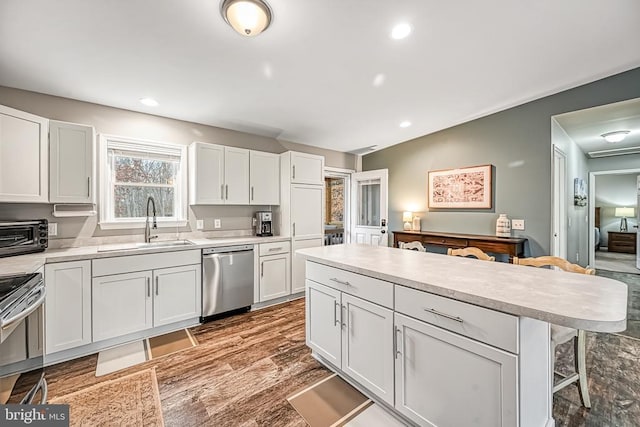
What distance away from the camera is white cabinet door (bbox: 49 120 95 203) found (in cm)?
245

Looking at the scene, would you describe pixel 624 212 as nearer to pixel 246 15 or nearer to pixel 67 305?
pixel 246 15

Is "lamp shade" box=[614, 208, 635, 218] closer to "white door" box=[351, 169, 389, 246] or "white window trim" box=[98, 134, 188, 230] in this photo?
"white door" box=[351, 169, 389, 246]

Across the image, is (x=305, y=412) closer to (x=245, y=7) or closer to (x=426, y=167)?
(x=245, y=7)

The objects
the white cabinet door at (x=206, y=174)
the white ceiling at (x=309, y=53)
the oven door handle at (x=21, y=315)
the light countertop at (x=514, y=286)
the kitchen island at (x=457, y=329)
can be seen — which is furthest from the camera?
the white cabinet door at (x=206, y=174)

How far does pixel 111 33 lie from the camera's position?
192 cm

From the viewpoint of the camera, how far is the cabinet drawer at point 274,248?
3533mm

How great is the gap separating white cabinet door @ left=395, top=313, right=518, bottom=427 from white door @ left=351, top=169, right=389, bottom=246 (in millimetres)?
3459

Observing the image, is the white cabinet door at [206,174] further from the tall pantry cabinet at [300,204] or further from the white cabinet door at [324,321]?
the white cabinet door at [324,321]

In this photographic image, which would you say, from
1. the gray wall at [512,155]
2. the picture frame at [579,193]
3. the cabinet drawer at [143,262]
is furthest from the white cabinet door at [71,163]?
the picture frame at [579,193]

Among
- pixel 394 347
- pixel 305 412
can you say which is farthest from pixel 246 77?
pixel 305 412

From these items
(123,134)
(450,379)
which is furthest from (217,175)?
(450,379)

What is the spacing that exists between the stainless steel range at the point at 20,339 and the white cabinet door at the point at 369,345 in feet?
5.79

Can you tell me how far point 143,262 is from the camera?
8.72ft

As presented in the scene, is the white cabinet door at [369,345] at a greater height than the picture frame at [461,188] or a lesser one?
lesser
